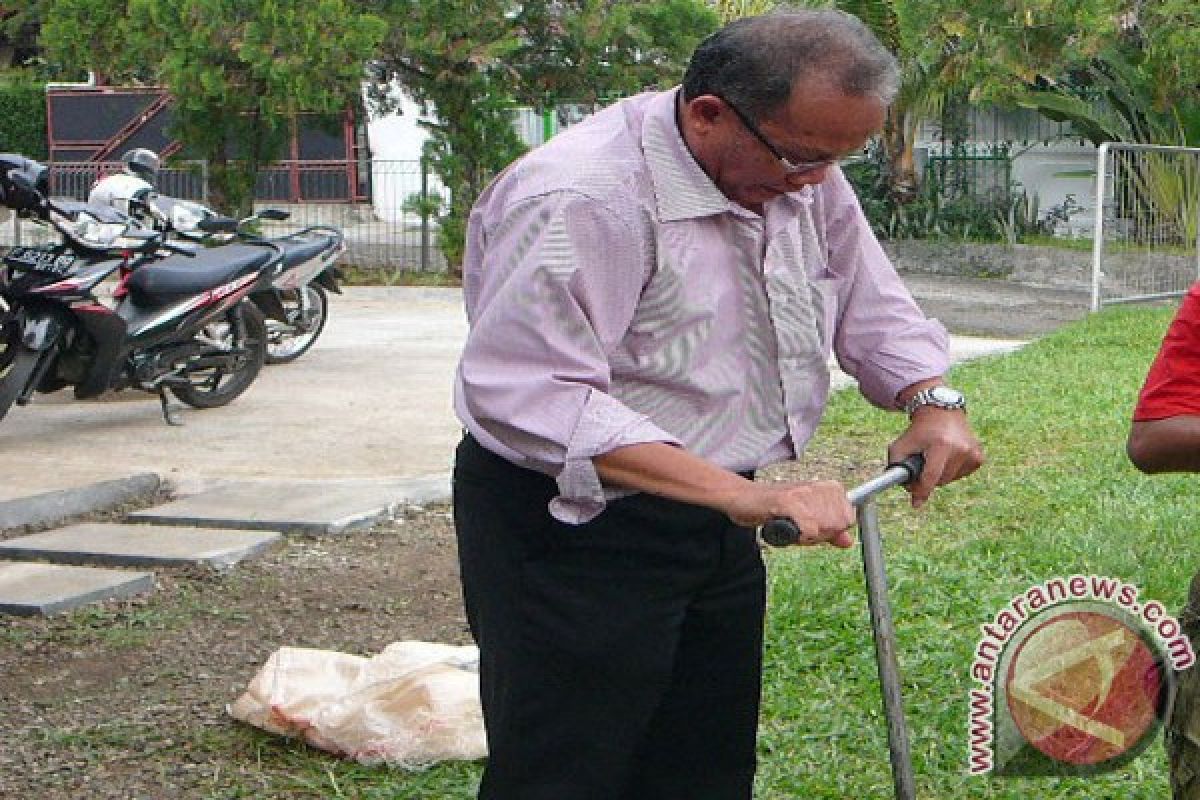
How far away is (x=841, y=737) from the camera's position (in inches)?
183

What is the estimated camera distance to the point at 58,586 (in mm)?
5984

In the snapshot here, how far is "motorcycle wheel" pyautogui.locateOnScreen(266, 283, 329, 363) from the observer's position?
437 inches

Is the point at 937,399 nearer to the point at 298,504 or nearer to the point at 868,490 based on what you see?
the point at 868,490

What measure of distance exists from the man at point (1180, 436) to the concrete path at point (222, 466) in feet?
12.5

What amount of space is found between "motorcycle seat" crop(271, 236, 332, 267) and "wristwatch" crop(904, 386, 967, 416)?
7.43m

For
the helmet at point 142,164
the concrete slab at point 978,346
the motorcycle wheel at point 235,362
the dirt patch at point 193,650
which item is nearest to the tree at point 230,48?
the helmet at point 142,164

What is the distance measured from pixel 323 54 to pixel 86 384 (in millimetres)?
7172

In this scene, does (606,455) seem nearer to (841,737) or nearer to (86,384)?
(841,737)

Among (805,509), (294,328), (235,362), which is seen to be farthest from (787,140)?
(294,328)

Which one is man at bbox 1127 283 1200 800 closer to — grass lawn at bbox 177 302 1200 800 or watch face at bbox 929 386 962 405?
watch face at bbox 929 386 962 405

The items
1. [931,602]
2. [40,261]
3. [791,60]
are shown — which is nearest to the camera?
[791,60]

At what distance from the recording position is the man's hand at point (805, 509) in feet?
8.09

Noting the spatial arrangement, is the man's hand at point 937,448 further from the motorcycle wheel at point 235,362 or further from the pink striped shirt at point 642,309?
the motorcycle wheel at point 235,362

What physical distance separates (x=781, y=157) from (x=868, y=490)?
0.49m
